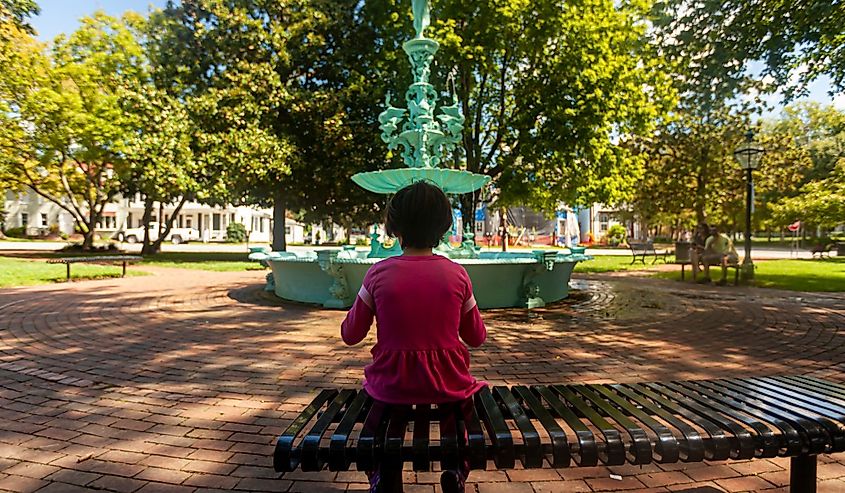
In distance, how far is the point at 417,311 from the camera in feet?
6.62

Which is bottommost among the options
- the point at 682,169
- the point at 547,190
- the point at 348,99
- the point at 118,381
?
the point at 118,381

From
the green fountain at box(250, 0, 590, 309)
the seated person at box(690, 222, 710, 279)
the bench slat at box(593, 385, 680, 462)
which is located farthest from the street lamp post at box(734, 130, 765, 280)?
the bench slat at box(593, 385, 680, 462)

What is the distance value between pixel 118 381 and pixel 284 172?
15958mm

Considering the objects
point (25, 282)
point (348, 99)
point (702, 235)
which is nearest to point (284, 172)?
point (348, 99)

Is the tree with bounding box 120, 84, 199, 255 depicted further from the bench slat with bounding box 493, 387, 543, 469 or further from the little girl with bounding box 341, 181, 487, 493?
the bench slat with bounding box 493, 387, 543, 469

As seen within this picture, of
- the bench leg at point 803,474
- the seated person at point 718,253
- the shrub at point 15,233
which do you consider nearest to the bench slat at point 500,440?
the bench leg at point 803,474

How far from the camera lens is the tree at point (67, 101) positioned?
21.9m

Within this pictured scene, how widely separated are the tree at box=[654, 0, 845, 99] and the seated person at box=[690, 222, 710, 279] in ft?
14.5

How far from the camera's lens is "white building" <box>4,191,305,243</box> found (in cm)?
5538

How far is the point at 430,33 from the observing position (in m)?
16.1

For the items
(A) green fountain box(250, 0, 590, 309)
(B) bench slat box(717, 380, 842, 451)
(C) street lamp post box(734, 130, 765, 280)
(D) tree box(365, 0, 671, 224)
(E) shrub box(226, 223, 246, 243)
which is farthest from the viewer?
(E) shrub box(226, 223, 246, 243)

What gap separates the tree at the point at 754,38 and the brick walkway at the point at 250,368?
5.21 meters

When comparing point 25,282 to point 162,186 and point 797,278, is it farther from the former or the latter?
point 797,278

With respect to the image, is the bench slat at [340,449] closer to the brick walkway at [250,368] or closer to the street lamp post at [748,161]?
the brick walkway at [250,368]
